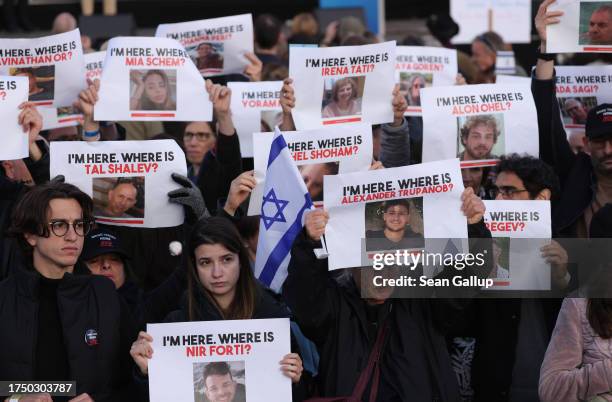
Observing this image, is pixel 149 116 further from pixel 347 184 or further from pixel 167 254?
pixel 347 184

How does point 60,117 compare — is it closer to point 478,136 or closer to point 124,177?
point 124,177

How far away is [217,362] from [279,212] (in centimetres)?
78

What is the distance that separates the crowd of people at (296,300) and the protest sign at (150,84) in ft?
0.72

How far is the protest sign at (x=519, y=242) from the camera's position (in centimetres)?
570

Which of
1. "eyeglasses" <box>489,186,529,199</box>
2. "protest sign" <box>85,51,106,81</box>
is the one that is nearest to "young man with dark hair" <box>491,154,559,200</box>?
"eyeglasses" <box>489,186,529,199</box>

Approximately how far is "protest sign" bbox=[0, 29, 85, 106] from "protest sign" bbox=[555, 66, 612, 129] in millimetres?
2715

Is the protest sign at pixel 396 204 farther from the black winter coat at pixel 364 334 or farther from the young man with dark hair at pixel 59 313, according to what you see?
the young man with dark hair at pixel 59 313

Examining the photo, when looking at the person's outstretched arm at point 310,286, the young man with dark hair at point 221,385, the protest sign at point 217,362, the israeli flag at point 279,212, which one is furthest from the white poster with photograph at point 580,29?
the young man with dark hair at point 221,385

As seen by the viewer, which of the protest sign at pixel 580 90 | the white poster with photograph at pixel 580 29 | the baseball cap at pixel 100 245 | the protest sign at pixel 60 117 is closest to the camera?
the baseball cap at pixel 100 245

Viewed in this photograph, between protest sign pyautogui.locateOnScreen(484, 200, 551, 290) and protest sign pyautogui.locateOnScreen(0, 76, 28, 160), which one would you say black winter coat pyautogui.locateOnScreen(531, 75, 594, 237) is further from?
protest sign pyautogui.locateOnScreen(0, 76, 28, 160)

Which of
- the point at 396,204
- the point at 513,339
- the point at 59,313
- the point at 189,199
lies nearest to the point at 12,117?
the point at 189,199

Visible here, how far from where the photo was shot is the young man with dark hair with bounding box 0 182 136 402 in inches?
203

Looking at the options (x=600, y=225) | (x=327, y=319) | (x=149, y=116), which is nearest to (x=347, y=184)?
(x=327, y=319)

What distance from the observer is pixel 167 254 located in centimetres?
644
